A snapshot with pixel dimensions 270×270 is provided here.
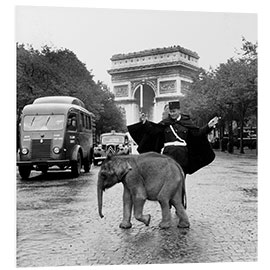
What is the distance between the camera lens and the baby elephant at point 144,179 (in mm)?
6973

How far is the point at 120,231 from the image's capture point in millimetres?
7227

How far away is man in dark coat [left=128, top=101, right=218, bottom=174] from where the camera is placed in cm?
753

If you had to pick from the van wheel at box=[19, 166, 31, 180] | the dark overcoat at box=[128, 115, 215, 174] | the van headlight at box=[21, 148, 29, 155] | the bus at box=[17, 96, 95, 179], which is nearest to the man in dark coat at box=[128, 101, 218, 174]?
the dark overcoat at box=[128, 115, 215, 174]

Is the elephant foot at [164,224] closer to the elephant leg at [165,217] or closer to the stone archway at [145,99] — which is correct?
the elephant leg at [165,217]

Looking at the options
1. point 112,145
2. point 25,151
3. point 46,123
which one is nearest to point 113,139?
point 112,145

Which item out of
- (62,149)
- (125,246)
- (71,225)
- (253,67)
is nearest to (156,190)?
(125,246)

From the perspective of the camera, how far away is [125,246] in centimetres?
673

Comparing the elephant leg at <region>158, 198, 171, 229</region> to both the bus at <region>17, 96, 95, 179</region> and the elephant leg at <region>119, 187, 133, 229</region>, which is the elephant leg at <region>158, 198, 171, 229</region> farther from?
the bus at <region>17, 96, 95, 179</region>

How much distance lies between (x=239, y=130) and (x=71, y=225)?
791 centimetres

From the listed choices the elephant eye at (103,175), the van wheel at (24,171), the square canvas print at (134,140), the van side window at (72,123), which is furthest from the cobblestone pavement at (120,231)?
the van side window at (72,123)

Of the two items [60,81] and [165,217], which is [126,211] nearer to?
[165,217]

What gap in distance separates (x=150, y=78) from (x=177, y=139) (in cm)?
222

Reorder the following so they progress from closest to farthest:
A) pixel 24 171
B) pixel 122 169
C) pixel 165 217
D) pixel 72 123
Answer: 1. pixel 122 169
2. pixel 165 217
3. pixel 24 171
4. pixel 72 123

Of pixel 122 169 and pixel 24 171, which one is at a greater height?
pixel 122 169
